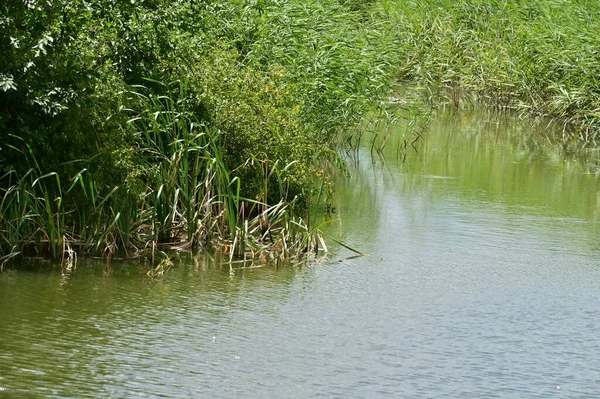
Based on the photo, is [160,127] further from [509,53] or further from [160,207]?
[509,53]

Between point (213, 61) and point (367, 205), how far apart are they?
210 centimetres

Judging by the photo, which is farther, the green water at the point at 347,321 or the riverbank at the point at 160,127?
the riverbank at the point at 160,127

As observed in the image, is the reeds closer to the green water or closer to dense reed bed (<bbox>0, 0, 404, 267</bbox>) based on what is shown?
dense reed bed (<bbox>0, 0, 404, 267</bbox>)

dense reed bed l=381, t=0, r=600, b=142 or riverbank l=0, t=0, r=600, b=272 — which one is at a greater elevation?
dense reed bed l=381, t=0, r=600, b=142

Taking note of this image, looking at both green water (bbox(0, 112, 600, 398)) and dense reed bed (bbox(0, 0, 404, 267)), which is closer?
green water (bbox(0, 112, 600, 398))

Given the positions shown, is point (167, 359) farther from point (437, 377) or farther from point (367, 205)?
point (367, 205)

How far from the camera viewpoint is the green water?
5426 millimetres

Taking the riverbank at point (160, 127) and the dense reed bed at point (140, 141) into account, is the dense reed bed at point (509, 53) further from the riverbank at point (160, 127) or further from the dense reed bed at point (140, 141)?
the dense reed bed at point (140, 141)

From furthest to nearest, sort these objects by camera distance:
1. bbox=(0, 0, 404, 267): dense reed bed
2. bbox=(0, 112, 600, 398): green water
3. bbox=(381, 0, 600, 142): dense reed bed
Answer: bbox=(381, 0, 600, 142): dense reed bed
bbox=(0, 0, 404, 267): dense reed bed
bbox=(0, 112, 600, 398): green water

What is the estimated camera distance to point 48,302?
21.4 feet

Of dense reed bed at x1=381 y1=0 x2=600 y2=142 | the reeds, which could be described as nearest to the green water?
the reeds

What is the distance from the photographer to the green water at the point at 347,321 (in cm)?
543

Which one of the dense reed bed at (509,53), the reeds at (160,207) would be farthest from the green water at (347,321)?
the dense reed bed at (509,53)

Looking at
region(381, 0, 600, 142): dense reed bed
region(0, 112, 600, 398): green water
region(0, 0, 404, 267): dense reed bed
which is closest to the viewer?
region(0, 112, 600, 398): green water
